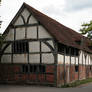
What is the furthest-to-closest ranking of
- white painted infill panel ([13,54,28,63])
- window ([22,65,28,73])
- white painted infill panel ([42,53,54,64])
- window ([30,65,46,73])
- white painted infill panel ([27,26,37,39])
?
white painted infill panel ([13,54,28,63]), window ([22,65,28,73]), white painted infill panel ([27,26,37,39]), window ([30,65,46,73]), white painted infill panel ([42,53,54,64])

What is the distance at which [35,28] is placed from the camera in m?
22.2

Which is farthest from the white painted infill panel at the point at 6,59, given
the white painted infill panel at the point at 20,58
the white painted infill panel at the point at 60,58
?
the white painted infill panel at the point at 60,58

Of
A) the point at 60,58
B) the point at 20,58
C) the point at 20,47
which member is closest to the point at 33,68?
the point at 20,58

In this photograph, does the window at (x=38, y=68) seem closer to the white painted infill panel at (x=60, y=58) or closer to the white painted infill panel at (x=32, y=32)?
the white painted infill panel at (x=60, y=58)

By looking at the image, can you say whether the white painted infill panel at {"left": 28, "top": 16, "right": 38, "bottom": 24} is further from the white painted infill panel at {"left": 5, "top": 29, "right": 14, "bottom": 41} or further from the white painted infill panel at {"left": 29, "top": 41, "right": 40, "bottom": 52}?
the white painted infill panel at {"left": 5, "top": 29, "right": 14, "bottom": 41}

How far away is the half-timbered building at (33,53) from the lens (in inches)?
840

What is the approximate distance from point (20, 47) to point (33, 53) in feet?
5.97

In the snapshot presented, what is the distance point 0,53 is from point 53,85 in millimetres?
7268

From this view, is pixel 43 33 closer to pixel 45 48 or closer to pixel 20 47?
pixel 45 48

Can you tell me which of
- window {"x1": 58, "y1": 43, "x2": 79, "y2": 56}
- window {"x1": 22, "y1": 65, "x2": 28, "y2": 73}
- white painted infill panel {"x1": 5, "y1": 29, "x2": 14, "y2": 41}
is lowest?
window {"x1": 22, "y1": 65, "x2": 28, "y2": 73}

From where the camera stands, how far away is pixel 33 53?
2227 cm

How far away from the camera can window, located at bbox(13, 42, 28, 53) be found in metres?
22.8

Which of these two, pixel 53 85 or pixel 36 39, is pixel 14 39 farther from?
pixel 53 85

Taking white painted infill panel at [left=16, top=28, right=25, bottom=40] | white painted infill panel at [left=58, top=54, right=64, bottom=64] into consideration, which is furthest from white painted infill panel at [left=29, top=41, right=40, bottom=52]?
white painted infill panel at [left=58, top=54, right=64, bottom=64]
